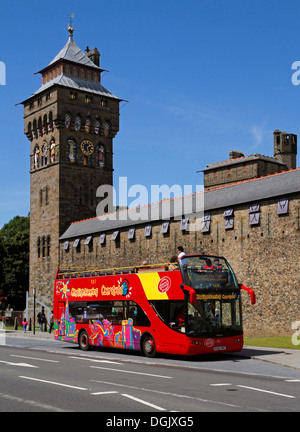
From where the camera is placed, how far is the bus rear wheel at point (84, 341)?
24297mm

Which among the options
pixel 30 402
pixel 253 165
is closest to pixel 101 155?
pixel 253 165

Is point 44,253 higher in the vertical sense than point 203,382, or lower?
higher

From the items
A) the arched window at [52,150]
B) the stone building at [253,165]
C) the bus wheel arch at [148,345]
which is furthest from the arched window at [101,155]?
the bus wheel arch at [148,345]

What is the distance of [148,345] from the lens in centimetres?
2066

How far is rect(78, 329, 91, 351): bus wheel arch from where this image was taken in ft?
79.7

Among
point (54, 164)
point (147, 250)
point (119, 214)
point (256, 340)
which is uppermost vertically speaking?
point (54, 164)

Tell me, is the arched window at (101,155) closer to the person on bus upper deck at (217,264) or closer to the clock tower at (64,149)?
the clock tower at (64,149)

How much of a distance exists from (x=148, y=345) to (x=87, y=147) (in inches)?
1471

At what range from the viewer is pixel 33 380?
43.0 feet

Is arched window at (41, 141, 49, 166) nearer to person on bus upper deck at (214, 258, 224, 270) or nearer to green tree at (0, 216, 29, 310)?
Result: green tree at (0, 216, 29, 310)

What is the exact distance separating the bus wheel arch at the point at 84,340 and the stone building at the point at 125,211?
35.2 feet

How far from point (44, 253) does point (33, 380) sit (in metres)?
42.0
